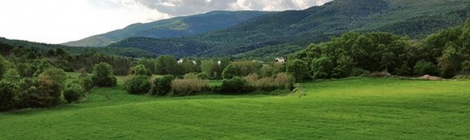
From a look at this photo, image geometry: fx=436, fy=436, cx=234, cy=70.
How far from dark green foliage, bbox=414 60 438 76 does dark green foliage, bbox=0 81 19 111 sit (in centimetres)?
8627

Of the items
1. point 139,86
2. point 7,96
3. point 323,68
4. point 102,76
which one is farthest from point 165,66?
point 7,96

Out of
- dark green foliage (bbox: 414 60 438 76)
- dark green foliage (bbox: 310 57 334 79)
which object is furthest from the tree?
dark green foliage (bbox: 414 60 438 76)

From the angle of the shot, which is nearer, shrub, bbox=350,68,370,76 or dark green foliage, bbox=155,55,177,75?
shrub, bbox=350,68,370,76

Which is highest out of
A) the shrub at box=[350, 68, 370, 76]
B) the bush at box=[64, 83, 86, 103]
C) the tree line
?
the tree line

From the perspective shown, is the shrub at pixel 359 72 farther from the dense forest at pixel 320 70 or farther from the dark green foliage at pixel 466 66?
the dark green foliage at pixel 466 66

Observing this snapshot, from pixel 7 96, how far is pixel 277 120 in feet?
186

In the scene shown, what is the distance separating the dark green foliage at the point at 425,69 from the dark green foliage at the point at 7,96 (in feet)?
283

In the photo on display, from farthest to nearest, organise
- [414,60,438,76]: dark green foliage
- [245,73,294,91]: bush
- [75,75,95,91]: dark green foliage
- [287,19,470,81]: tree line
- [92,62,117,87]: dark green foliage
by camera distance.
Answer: [92,62,117,87]: dark green foliage < [75,75,95,91]: dark green foliage < [414,60,438,76]: dark green foliage < [245,73,294,91]: bush < [287,19,470,81]: tree line

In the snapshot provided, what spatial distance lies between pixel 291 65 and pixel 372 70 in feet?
67.7

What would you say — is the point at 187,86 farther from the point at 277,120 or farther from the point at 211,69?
the point at 211,69

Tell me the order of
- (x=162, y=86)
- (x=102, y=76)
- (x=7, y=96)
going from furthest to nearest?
(x=102, y=76) < (x=162, y=86) < (x=7, y=96)

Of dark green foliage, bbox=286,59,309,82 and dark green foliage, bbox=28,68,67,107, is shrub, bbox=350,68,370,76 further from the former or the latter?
dark green foliage, bbox=28,68,67,107

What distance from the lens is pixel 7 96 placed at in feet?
272

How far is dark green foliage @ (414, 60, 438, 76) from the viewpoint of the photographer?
328ft
